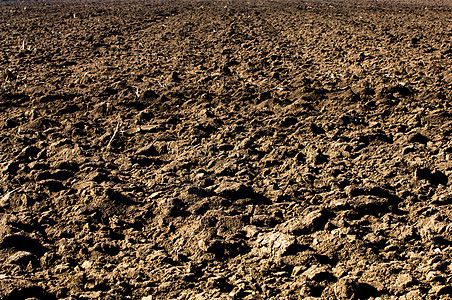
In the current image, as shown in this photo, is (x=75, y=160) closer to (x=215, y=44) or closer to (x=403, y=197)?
(x=403, y=197)

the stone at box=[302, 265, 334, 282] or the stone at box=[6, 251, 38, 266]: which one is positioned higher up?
the stone at box=[6, 251, 38, 266]

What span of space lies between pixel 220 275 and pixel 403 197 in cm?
130

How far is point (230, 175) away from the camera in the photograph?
3260mm

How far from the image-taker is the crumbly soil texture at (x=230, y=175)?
2213mm

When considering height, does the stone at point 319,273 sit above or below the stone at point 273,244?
below

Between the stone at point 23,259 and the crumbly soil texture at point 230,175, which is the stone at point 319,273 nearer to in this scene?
the crumbly soil texture at point 230,175

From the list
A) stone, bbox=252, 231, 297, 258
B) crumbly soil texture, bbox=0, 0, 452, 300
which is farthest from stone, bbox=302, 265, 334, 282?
stone, bbox=252, 231, 297, 258

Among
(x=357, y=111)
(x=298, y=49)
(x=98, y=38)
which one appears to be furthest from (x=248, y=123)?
(x=98, y=38)

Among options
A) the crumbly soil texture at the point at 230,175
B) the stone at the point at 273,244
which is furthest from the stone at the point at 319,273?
the stone at the point at 273,244

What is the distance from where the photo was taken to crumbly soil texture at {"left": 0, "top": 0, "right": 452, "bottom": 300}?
2213 millimetres

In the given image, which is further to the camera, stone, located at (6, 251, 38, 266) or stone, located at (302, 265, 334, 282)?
stone, located at (6, 251, 38, 266)

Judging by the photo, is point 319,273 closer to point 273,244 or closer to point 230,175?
point 273,244

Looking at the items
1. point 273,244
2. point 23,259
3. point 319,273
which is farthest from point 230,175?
point 23,259

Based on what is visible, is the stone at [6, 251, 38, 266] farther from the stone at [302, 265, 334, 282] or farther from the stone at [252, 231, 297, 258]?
the stone at [302, 265, 334, 282]
